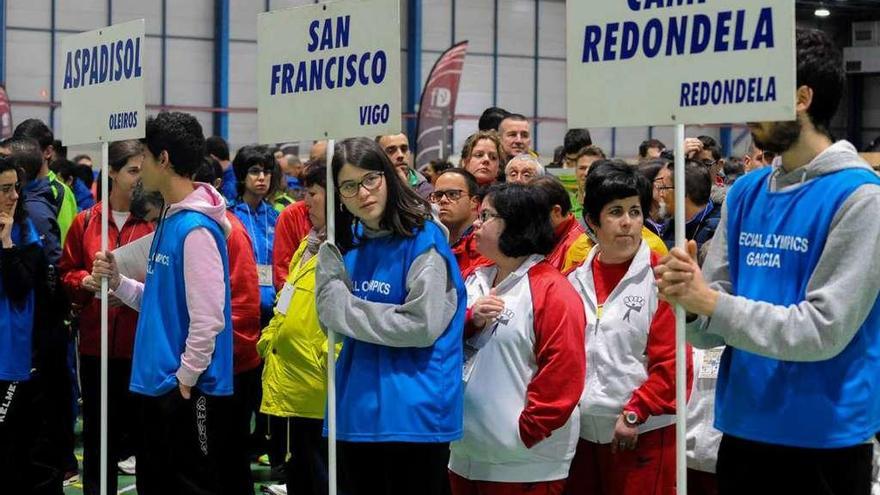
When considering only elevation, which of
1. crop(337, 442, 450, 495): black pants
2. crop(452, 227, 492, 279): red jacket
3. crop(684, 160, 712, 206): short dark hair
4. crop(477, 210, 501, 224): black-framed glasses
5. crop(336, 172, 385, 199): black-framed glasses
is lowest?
crop(337, 442, 450, 495): black pants

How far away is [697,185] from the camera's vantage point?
6012 mm

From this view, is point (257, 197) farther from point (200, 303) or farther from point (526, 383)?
point (526, 383)

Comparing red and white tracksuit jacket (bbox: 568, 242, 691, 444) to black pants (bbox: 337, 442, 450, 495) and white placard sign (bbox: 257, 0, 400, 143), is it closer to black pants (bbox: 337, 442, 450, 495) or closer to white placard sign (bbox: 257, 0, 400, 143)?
black pants (bbox: 337, 442, 450, 495)

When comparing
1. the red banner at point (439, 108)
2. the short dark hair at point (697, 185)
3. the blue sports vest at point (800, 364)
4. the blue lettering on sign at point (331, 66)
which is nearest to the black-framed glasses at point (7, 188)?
the blue lettering on sign at point (331, 66)

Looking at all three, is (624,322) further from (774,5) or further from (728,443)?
(774,5)

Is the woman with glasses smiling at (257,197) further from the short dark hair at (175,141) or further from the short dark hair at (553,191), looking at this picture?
the short dark hair at (553,191)

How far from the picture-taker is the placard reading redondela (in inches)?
118

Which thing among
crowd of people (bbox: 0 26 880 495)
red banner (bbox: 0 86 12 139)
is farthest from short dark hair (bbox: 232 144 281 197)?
red banner (bbox: 0 86 12 139)

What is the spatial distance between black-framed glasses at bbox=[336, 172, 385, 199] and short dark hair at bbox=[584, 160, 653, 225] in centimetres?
86

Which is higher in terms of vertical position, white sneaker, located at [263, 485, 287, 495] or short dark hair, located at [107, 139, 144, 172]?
short dark hair, located at [107, 139, 144, 172]

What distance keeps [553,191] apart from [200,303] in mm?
1345

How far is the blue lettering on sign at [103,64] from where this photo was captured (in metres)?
5.10

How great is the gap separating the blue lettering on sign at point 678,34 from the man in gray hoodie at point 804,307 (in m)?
0.12

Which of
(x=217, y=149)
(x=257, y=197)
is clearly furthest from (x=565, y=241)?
(x=217, y=149)
